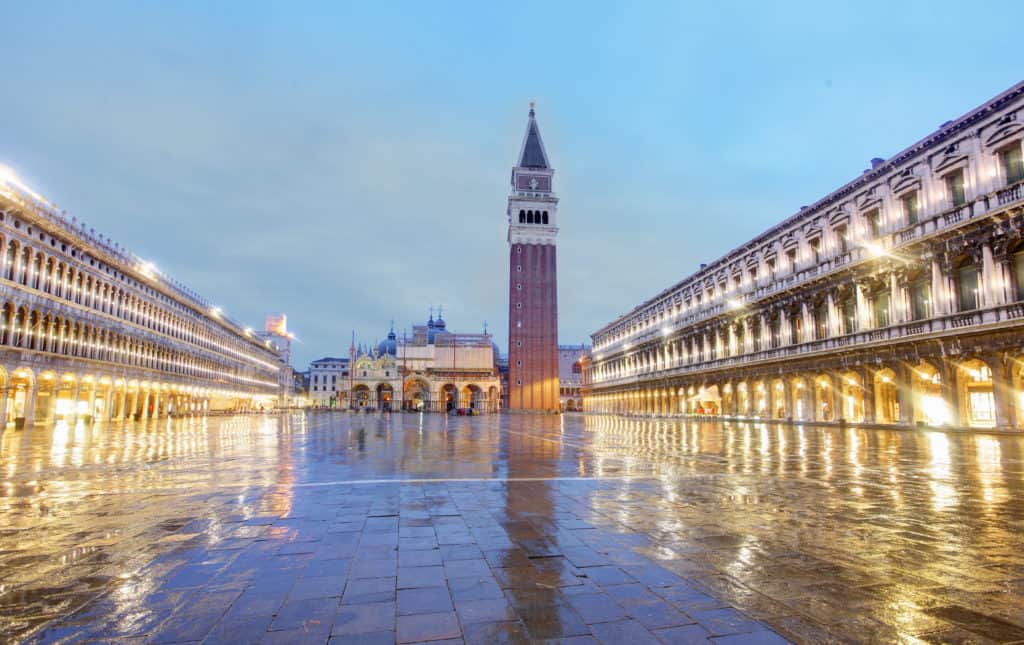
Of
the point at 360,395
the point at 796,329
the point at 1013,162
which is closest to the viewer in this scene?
the point at 1013,162

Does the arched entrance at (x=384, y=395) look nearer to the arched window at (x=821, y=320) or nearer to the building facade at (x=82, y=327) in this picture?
the building facade at (x=82, y=327)

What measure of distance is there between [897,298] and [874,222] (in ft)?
16.3

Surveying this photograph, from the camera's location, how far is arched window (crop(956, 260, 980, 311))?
24531mm

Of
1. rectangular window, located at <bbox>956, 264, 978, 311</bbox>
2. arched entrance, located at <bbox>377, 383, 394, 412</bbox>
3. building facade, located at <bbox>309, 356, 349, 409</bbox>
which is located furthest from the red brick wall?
building facade, located at <bbox>309, 356, 349, 409</bbox>

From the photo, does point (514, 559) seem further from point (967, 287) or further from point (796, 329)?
point (796, 329)

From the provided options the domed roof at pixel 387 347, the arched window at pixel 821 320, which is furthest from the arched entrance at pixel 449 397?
the arched window at pixel 821 320

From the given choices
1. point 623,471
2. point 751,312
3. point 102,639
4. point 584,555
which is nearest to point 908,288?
point 751,312

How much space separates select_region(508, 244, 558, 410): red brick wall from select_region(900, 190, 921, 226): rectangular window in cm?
6147

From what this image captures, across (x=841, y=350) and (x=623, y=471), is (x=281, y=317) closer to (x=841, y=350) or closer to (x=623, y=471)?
(x=841, y=350)

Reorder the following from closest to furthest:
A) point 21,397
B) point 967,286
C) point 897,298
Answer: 1. point 967,286
2. point 897,298
3. point 21,397

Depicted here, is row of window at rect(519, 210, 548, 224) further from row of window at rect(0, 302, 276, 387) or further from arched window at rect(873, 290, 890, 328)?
arched window at rect(873, 290, 890, 328)

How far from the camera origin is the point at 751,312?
42.5m

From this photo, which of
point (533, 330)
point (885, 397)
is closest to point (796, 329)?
point (885, 397)

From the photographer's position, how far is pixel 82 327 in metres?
39.4
